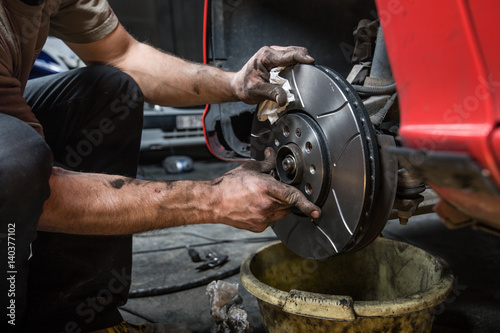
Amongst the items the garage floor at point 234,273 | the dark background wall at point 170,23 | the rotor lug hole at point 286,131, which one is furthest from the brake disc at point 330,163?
the dark background wall at point 170,23

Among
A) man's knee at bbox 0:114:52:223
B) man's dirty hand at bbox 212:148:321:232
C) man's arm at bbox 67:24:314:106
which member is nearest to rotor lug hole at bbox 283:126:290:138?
man's dirty hand at bbox 212:148:321:232

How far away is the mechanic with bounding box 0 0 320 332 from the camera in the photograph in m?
0.71

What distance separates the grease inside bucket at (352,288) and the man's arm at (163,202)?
175 millimetres

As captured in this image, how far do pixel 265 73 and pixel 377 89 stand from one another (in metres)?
0.29

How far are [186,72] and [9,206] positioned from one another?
760 mm

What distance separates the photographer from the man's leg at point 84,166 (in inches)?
38.9

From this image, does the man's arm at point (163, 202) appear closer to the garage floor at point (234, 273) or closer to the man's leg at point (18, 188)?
the man's leg at point (18, 188)

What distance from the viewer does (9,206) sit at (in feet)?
2.11

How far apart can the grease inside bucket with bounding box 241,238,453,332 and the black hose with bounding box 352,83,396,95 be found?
16.5 inches

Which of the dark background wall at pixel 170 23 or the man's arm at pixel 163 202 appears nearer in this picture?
the man's arm at pixel 163 202

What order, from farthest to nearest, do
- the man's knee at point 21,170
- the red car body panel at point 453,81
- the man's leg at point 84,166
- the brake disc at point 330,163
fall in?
the man's leg at point 84,166 → the brake disc at point 330,163 → the man's knee at point 21,170 → the red car body panel at point 453,81

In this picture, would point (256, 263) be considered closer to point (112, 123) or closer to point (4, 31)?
point (112, 123)

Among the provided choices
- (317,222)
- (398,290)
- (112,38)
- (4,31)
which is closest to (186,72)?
(112,38)

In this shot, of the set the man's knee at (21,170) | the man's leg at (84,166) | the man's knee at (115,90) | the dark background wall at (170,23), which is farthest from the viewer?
the dark background wall at (170,23)
